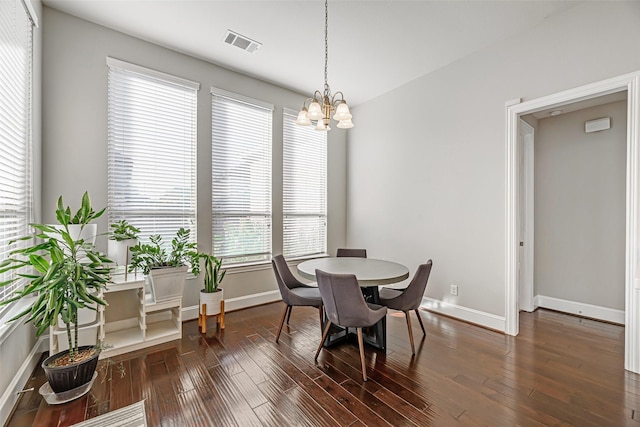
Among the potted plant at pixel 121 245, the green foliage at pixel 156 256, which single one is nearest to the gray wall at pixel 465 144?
the green foliage at pixel 156 256

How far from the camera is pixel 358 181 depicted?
4.95 metres

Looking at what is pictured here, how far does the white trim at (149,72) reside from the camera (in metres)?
2.98

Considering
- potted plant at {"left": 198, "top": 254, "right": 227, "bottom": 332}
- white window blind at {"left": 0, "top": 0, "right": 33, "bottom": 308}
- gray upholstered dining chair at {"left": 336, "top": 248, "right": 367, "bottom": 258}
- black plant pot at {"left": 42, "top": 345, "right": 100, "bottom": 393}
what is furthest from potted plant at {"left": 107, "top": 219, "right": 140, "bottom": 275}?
gray upholstered dining chair at {"left": 336, "top": 248, "right": 367, "bottom": 258}

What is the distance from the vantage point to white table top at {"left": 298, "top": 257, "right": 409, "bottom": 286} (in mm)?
2357

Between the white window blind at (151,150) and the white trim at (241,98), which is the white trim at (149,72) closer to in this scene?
the white window blind at (151,150)

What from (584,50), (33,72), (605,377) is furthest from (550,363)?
(33,72)

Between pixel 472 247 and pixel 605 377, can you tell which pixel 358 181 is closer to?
pixel 472 247

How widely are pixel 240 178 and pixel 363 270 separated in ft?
7.08

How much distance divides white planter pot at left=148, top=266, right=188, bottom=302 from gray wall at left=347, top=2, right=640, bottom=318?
287 centimetres

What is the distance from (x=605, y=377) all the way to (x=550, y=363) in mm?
334

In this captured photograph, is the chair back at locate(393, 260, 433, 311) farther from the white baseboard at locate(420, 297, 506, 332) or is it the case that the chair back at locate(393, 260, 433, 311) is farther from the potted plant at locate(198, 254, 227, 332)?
the potted plant at locate(198, 254, 227, 332)

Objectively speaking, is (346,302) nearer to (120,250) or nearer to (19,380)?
(120,250)

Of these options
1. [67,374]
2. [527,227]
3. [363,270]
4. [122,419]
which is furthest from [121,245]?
[527,227]

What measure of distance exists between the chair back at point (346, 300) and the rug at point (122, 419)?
1.40 m
